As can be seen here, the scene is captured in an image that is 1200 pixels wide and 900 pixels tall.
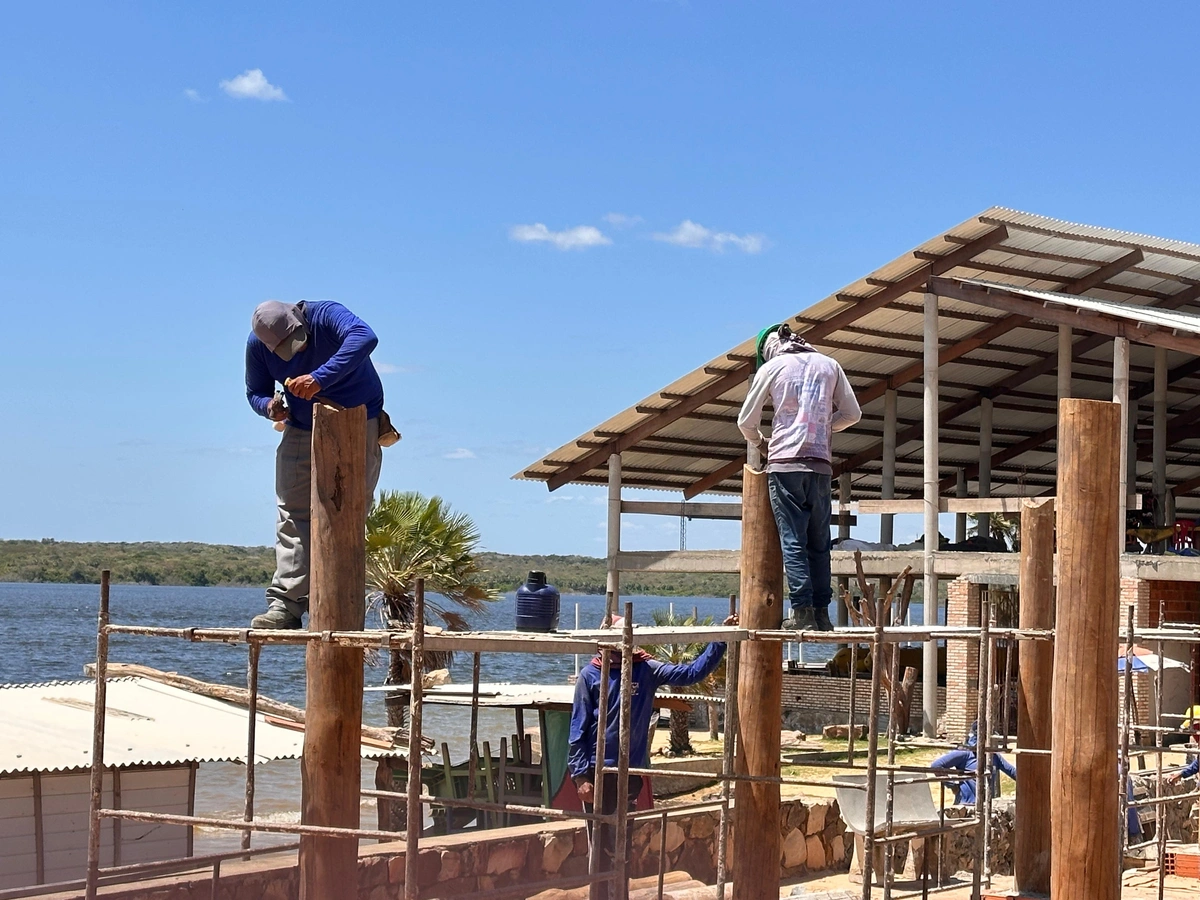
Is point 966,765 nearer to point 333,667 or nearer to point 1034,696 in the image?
point 1034,696

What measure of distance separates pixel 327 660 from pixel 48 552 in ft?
530

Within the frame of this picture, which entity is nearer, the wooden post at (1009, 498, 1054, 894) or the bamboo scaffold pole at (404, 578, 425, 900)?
the bamboo scaffold pole at (404, 578, 425, 900)

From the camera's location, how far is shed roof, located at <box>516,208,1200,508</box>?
21.0m

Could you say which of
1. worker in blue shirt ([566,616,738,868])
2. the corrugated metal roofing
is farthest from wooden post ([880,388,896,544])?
worker in blue shirt ([566,616,738,868])

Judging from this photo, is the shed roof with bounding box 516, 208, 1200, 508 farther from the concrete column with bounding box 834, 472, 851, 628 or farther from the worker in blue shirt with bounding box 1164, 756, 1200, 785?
the worker in blue shirt with bounding box 1164, 756, 1200, 785

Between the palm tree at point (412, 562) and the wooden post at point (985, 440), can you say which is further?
the wooden post at point (985, 440)

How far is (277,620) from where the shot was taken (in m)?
7.52

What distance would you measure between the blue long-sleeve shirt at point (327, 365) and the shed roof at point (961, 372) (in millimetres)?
13617

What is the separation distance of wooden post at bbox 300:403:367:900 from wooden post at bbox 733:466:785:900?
2.22m

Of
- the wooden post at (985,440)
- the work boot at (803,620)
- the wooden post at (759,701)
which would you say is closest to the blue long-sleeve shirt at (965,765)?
the wooden post at (759,701)

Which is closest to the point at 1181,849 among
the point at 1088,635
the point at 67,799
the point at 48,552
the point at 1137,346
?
the point at 1088,635

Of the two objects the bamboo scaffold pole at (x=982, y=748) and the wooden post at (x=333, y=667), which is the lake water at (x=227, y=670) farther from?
the wooden post at (x=333, y=667)

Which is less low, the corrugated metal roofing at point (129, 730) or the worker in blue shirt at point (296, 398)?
the worker in blue shirt at point (296, 398)

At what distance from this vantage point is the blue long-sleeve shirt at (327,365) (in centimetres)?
743
